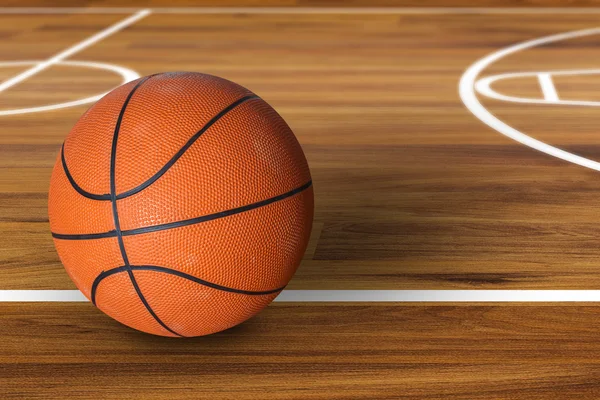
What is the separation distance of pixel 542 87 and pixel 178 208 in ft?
9.87

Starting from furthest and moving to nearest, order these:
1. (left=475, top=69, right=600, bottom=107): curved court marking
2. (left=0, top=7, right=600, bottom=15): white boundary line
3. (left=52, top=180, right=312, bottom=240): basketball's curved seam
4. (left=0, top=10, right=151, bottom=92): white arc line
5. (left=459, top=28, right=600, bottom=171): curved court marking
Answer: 1. (left=0, top=7, right=600, bottom=15): white boundary line
2. (left=0, top=10, right=151, bottom=92): white arc line
3. (left=475, top=69, right=600, bottom=107): curved court marking
4. (left=459, top=28, right=600, bottom=171): curved court marking
5. (left=52, top=180, right=312, bottom=240): basketball's curved seam

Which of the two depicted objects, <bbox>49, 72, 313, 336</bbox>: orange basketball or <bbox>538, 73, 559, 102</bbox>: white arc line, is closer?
<bbox>49, 72, 313, 336</bbox>: orange basketball

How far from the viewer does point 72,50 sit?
551 cm

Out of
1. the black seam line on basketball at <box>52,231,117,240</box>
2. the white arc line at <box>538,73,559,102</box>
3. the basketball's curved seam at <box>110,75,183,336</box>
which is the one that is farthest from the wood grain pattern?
the white arc line at <box>538,73,559,102</box>

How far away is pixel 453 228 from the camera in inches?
109

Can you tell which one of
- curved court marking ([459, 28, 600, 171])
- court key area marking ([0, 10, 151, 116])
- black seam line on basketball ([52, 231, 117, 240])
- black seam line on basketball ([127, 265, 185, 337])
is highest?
curved court marking ([459, 28, 600, 171])

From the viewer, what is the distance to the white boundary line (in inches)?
257

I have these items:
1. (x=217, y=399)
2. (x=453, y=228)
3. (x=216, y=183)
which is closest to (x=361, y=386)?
(x=217, y=399)

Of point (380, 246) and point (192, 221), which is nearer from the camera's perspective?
point (192, 221)

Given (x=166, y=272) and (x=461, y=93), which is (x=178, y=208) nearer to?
(x=166, y=272)

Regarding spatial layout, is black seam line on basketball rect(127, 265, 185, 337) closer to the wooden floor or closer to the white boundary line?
the wooden floor

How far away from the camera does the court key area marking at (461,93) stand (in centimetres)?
233

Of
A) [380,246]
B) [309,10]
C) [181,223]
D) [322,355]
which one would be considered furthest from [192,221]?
[309,10]

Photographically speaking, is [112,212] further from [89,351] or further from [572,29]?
[572,29]
